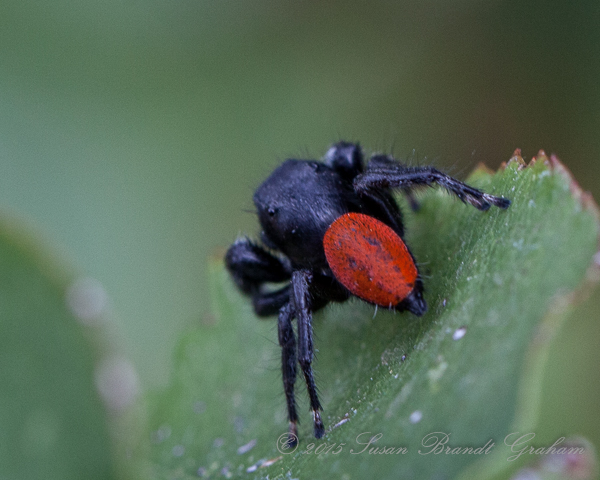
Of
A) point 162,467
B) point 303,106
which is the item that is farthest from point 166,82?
point 162,467

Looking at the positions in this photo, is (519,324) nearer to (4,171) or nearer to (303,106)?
(303,106)

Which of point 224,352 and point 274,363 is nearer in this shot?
point 274,363

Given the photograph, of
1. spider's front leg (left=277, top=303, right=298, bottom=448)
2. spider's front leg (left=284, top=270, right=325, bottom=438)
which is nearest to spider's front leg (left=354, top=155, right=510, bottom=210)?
spider's front leg (left=284, top=270, right=325, bottom=438)

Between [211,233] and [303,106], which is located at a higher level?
[303,106]

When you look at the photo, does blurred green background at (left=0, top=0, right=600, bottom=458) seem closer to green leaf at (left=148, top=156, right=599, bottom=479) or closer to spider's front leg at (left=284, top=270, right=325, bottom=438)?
green leaf at (left=148, top=156, right=599, bottom=479)

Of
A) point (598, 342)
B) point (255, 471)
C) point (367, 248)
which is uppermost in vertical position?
point (367, 248)

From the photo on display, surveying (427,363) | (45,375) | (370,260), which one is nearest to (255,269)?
(370,260)
